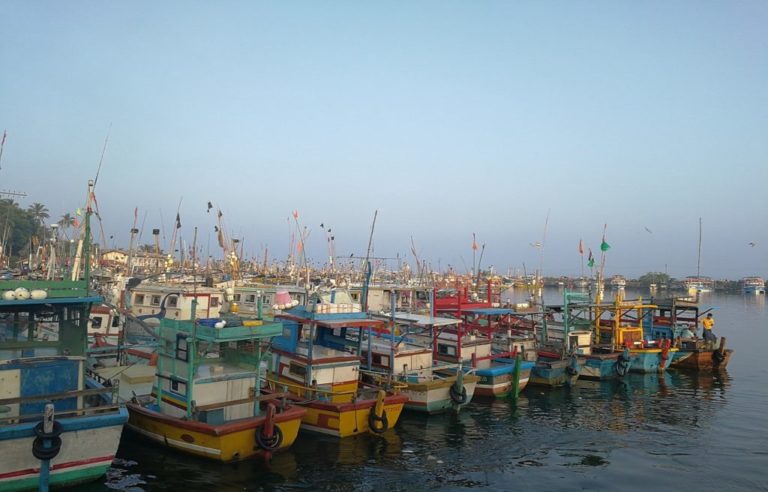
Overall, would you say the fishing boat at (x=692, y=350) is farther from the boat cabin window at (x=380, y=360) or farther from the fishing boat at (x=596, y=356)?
the boat cabin window at (x=380, y=360)

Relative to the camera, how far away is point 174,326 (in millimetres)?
15570

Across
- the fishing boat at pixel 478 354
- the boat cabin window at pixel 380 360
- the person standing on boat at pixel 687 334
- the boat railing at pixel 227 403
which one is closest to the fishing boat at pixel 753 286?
the person standing on boat at pixel 687 334

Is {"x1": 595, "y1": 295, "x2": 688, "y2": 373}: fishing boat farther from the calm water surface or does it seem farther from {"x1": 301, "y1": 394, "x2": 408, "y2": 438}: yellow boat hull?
{"x1": 301, "y1": 394, "x2": 408, "y2": 438}: yellow boat hull

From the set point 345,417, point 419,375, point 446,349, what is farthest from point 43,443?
point 446,349

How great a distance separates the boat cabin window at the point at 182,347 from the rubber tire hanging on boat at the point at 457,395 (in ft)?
35.5

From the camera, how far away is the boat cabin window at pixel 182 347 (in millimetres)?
15078

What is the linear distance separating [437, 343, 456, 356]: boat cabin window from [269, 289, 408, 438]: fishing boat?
5.88m

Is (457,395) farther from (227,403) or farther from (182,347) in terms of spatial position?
(182,347)

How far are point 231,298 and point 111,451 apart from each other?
26.0m

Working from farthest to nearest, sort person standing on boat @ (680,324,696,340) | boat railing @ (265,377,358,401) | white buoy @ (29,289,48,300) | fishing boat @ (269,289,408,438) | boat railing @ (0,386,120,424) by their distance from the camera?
person standing on boat @ (680,324,696,340) → fishing boat @ (269,289,408,438) → boat railing @ (265,377,358,401) → white buoy @ (29,289,48,300) → boat railing @ (0,386,120,424)

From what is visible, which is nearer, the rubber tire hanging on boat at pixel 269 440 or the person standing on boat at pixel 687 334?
the rubber tire hanging on boat at pixel 269 440

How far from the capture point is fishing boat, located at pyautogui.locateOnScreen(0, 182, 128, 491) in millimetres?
11961

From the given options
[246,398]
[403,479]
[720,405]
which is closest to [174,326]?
[246,398]

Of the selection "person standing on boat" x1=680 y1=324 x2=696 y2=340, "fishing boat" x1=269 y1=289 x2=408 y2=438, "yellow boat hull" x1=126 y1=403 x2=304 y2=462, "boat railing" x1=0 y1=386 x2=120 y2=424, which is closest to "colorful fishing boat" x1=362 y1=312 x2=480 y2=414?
"fishing boat" x1=269 y1=289 x2=408 y2=438
